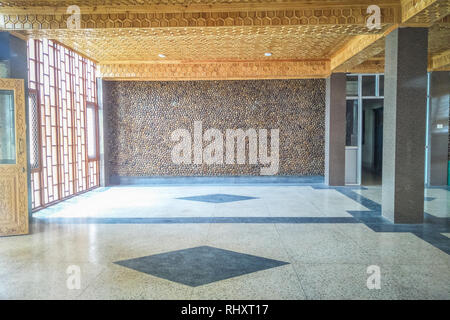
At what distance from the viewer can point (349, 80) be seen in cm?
1021

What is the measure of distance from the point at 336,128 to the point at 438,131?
2.86 meters

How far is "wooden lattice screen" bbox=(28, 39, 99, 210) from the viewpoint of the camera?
6.77 m

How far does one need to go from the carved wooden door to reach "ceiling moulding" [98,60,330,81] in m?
4.93

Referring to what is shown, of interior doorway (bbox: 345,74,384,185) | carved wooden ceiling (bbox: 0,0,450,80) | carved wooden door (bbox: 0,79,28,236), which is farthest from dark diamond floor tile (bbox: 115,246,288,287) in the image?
interior doorway (bbox: 345,74,384,185)

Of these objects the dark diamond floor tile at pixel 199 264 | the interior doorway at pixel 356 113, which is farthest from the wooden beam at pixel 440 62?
the dark diamond floor tile at pixel 199 264

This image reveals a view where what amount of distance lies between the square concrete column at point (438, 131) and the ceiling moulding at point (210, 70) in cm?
302

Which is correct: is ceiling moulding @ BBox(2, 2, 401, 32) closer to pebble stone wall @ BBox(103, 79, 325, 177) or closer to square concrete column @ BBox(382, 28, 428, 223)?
square concrete column @ BBox(382, 28, 428, 223)

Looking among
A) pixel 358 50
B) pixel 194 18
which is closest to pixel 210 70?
pixel 358 50

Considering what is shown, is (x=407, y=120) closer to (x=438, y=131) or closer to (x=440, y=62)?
(x=440, y=62)

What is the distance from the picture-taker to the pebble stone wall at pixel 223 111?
418 inches

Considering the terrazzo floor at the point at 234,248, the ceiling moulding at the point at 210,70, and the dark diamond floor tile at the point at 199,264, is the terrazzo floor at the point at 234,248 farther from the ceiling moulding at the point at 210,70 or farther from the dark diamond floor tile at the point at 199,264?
the ceiling moulding at the point at 210,70
